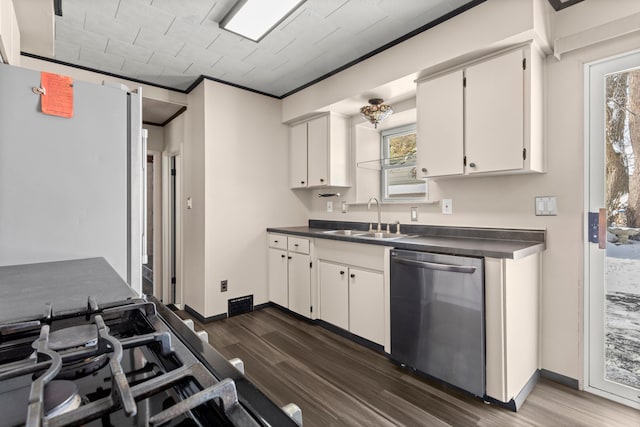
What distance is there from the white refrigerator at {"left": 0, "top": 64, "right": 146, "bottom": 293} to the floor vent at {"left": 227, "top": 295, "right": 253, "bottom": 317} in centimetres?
190

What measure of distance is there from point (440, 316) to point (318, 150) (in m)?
2.11

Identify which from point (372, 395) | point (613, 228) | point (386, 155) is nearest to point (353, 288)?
point (372, 395)

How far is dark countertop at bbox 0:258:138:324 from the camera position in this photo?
2.49ft

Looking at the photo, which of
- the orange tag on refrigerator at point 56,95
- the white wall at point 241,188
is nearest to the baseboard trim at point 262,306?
the white wall at point 241,188

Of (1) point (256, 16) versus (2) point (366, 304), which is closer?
(1) point (256, 16)

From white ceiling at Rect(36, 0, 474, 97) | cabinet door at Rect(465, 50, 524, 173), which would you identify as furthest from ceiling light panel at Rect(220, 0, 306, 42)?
cabinet door at Rect(465, 50, 524, 173)

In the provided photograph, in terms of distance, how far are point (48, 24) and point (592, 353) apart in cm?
416

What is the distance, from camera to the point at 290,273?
3.29 metres

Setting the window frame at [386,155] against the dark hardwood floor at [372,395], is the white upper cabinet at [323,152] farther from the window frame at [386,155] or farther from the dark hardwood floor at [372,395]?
the dark hardwood floor at [372,395]

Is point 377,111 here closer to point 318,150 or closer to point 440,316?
point 318,150

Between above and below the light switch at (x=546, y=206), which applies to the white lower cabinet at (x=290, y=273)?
below

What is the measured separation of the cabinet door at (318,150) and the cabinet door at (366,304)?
3.87ft

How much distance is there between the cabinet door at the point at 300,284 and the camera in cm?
307

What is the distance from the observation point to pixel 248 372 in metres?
2.21
